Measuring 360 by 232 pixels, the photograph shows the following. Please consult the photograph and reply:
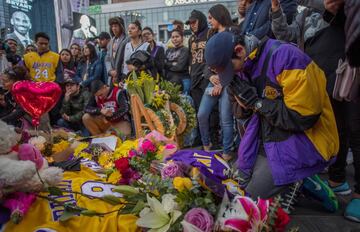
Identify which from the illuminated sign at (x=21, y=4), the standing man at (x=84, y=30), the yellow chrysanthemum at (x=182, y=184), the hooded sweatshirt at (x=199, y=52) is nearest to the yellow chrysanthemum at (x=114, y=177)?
the yellow chrysanthemum at (x=182, y=184)

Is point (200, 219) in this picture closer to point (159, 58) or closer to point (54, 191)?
point (54, 191)

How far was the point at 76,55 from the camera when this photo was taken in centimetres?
922

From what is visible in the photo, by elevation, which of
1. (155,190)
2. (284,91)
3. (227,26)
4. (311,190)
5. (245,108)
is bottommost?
(311,190)

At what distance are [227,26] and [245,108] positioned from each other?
166 centimetres

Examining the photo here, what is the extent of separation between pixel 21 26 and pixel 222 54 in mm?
11017

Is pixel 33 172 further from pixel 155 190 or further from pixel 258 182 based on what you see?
pixel 258 182

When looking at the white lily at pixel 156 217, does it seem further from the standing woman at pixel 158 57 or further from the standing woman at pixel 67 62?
the standing woman at pixel 67 62

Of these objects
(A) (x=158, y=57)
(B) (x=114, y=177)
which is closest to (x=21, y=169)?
(B) (x=114, y=177)

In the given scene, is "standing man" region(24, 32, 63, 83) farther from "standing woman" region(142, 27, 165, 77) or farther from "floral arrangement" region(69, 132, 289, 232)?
"floral arrangement" region(69, 132, 289, 232)

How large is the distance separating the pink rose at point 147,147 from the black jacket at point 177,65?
2850 millimetres

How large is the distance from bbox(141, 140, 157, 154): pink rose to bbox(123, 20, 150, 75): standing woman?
2842 millimetres

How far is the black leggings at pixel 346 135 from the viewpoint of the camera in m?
2.52

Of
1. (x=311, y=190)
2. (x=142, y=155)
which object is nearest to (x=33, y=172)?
(x=142, y=155)

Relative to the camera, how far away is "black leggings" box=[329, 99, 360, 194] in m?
2.52
